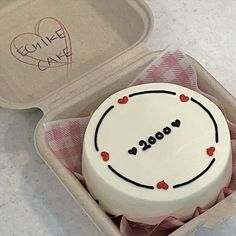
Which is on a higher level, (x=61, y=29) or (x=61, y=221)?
(x=61, y=29)

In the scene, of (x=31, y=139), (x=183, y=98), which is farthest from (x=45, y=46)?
(x=183, y=98)

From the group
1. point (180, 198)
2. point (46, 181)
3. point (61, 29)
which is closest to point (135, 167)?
point (180, 198)

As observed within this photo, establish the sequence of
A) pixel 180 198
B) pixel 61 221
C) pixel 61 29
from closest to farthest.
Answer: pixel 180 198 → pixel 61 221 → pixel 61 29

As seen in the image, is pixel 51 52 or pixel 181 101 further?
pixel 51 52

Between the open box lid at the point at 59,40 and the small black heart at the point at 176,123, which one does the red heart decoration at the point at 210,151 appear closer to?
the small black heart at the point at 176,123

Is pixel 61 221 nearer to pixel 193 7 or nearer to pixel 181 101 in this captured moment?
pixel 181 101

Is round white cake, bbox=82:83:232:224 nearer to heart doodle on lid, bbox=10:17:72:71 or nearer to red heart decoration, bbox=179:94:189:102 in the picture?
red heart decoration, bbox=179:94:189:102
